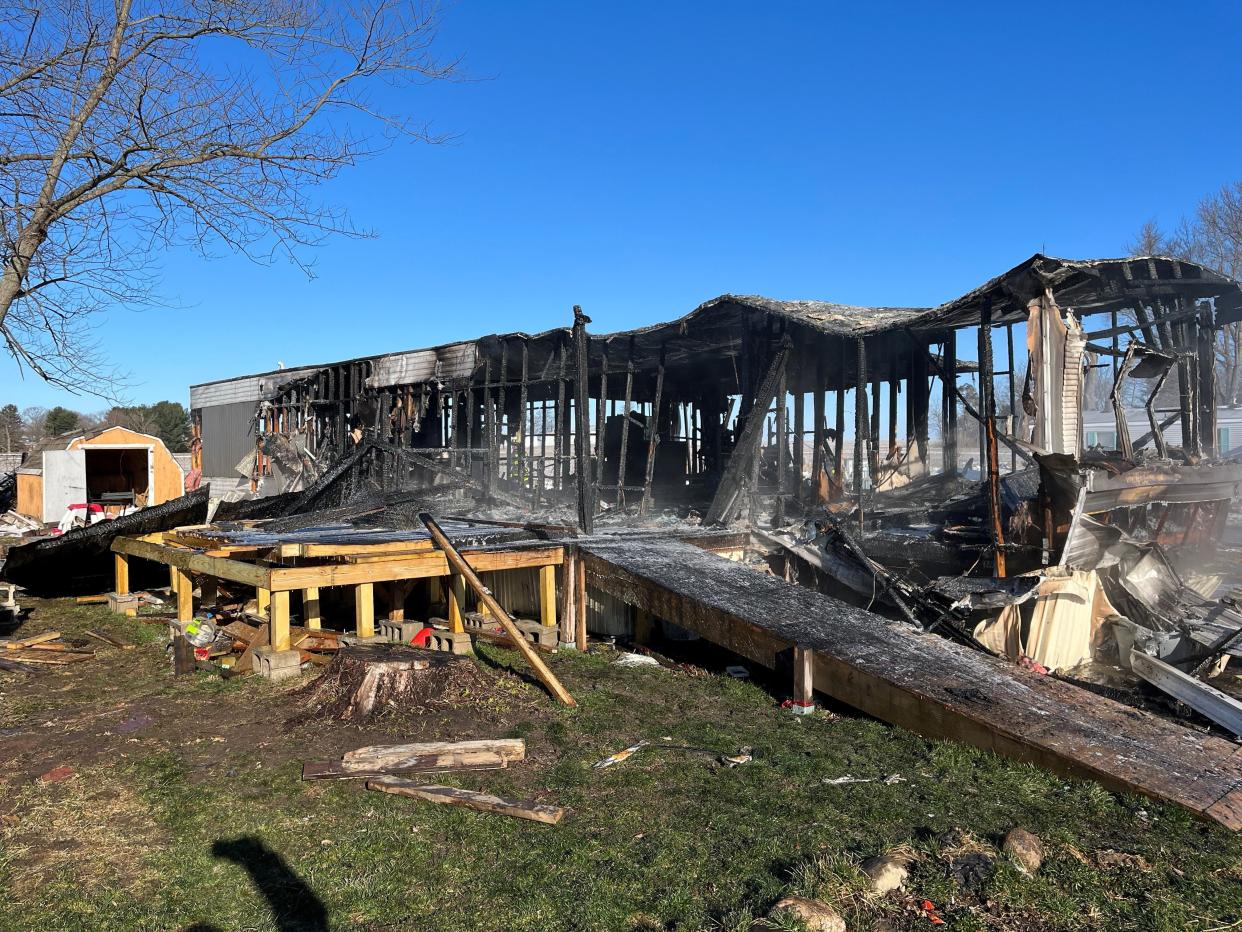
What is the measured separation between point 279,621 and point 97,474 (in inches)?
1020

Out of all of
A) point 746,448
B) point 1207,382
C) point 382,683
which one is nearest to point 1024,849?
point 382,683

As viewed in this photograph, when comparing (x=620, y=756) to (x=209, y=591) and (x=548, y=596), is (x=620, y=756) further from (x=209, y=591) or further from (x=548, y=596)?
(x=209, y=591)

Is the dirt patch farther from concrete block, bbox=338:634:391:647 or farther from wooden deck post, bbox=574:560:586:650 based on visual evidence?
wooden deck post, bbox=574:560:586:650

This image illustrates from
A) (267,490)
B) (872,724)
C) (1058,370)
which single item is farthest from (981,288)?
(267,490)

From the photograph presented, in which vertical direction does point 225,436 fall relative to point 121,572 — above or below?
above

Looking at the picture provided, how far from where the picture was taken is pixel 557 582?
8961 mm

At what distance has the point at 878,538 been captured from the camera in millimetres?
10008

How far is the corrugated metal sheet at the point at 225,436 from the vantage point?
81.2 feet

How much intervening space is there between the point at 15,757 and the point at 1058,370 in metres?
9.66

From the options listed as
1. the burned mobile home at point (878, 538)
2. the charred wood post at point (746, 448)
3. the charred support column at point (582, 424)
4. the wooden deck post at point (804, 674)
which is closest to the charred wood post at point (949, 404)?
the burned mobile home at point (878, 538)

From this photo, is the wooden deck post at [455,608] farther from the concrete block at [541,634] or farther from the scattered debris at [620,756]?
the scattered debris at [620,756]

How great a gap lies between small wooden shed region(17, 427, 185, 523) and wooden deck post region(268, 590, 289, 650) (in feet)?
68.4

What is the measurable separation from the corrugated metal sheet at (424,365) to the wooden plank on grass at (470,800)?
13.4 m

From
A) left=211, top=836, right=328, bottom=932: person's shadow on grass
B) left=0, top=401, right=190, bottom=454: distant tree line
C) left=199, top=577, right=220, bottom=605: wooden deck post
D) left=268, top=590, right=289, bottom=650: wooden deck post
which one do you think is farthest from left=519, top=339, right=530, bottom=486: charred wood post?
left=0, top=401, right=190, bottom=454: distant tree line
